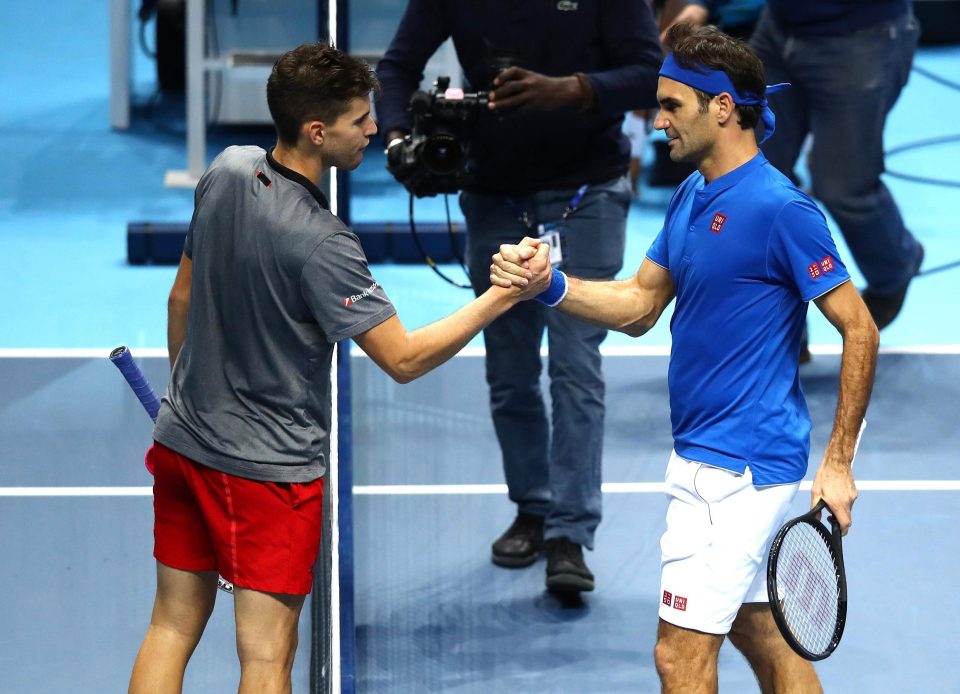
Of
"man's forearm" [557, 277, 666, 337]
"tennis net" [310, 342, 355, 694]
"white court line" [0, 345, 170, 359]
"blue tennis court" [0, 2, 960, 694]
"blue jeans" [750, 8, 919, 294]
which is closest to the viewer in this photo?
"man's forearm" [557, 277, 666, 337]

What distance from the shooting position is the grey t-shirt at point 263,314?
3771 millimetres

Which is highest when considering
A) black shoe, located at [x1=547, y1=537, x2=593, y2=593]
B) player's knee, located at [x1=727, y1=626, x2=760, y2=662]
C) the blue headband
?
the blue headband

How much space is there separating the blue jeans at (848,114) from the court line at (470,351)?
0.66 meters

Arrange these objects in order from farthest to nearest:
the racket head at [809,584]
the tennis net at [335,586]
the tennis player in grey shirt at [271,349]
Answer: the tennis net at [335,586]
the tennis player in grey shirt at [271,349]
the racket head at [809,584]

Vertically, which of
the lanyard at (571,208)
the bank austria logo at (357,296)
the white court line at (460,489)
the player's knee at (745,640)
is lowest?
the white court line at (460,489)

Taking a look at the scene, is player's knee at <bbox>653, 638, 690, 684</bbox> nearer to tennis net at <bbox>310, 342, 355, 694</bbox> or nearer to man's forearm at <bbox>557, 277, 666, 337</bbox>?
man's forearm at <bbox>557, 277, 666, 337</bbox>

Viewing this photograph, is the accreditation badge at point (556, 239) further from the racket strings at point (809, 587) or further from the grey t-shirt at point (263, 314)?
the racket strings at point (809, 587)

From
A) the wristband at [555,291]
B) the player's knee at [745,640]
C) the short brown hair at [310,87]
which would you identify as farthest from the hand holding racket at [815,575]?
the short brown hair at [310,87]

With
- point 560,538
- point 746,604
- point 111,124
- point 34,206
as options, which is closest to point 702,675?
point 746,604

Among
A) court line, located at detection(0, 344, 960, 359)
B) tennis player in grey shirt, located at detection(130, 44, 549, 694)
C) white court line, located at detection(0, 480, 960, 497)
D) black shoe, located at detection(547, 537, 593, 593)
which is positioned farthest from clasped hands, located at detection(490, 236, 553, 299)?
court line, located at detection(0, 344, 960, 359)

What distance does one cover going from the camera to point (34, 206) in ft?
35.0

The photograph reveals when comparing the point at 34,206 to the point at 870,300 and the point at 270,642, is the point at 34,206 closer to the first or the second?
the point at 870,300

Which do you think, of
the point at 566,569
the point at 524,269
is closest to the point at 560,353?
the point at 566,569

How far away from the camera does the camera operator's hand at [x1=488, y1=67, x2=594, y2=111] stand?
536 cm
